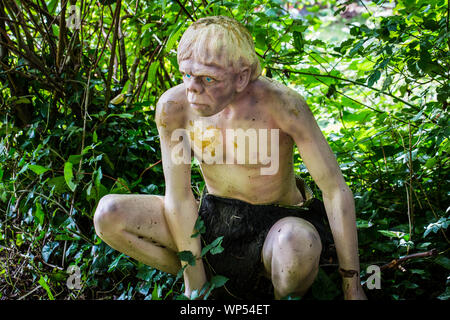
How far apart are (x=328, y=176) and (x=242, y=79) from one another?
482 millimetres

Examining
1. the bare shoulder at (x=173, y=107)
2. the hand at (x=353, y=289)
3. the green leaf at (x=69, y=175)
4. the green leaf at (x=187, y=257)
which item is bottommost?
the hand at (x=353, y=289)

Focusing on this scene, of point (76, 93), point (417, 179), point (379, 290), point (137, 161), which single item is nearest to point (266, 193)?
point (379, 290)

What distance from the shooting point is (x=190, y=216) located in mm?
2146

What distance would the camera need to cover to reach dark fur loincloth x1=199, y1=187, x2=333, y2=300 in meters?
2.12

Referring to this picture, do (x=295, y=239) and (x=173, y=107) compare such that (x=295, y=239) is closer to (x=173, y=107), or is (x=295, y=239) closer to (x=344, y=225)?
(x=344, y=225)

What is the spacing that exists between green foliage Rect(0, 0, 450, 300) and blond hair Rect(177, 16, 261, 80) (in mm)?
587

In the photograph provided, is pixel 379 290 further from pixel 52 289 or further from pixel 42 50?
pixel 42 50

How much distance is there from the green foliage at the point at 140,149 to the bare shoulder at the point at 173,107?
45 centimetres

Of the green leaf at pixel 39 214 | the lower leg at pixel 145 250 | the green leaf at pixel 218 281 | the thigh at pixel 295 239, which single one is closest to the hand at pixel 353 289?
the thigh at pixel 295 239

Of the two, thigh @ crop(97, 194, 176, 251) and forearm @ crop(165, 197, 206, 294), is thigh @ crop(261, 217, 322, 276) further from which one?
thigh @ crop(97, 194, 176, 251)

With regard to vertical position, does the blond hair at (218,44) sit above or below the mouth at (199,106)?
above

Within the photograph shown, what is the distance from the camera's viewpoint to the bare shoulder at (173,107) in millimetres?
2023

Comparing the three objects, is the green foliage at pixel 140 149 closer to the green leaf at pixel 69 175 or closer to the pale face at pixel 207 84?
the green leaf at pixel 69 175

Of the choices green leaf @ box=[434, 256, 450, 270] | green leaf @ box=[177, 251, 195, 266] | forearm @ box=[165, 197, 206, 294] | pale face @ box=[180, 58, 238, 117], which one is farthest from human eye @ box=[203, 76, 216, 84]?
green leaf @ box=[434, 256, 450, 270]
